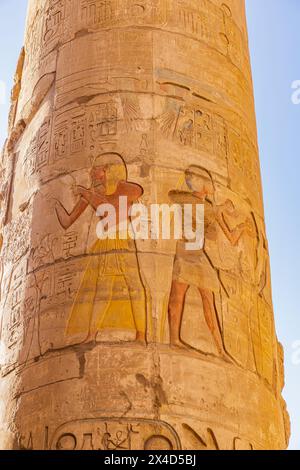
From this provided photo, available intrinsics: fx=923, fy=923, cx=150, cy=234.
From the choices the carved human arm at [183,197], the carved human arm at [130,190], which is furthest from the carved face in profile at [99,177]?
the carved human arm at [183,197]

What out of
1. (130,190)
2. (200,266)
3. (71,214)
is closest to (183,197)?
(130,190)

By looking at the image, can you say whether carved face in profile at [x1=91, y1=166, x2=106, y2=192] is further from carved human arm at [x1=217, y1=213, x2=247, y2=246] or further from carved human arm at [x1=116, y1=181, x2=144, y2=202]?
carved human arm at [x1=217, y1=213, x2=247, y2=246]

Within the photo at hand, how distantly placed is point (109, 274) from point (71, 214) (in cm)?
64

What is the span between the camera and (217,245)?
7.22 metres

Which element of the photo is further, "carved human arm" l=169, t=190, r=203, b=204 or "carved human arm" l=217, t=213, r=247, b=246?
"carved human arm" l=217, t=213, r=247, b=246

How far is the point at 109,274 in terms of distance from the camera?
685cm

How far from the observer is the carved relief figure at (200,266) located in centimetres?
674

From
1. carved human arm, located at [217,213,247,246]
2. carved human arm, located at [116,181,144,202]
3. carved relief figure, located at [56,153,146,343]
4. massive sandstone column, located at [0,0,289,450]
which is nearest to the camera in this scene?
massive sandstone column, located at [0,0,289,450]

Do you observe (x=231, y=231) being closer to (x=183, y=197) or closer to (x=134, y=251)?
(x=183, y=197)

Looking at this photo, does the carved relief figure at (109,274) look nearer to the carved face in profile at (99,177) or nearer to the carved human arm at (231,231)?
the carved face in profile at (99,177)

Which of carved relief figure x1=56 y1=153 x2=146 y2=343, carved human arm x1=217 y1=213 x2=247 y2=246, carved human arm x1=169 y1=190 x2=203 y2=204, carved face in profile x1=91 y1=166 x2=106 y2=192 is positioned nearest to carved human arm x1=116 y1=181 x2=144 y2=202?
carved relief figure x1=56 y1=153 x2=146 y2=343

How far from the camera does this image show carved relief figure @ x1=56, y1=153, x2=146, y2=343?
667 cm
